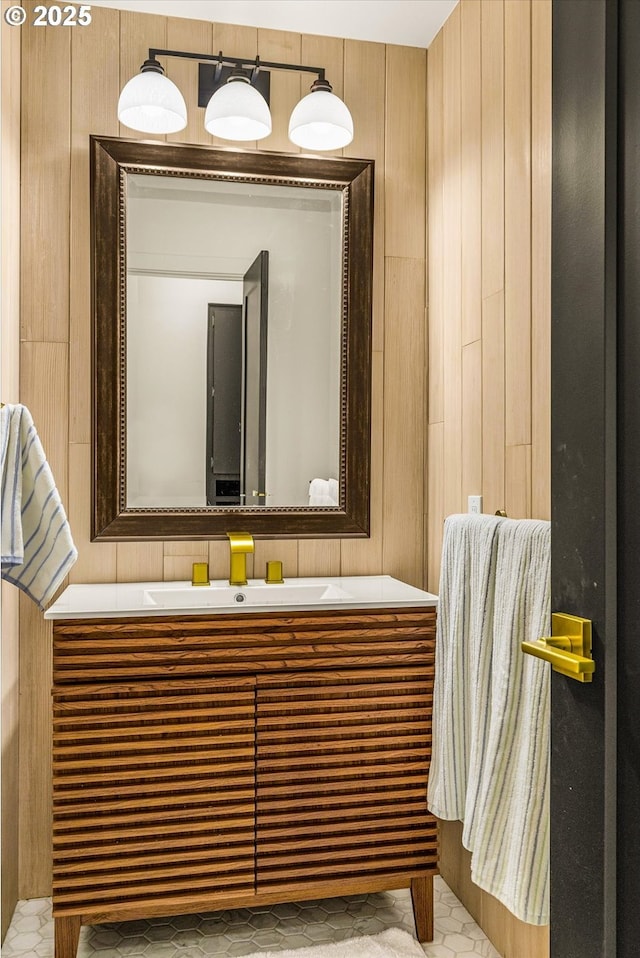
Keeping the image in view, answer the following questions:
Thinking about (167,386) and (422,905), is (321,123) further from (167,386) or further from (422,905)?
(422,905)

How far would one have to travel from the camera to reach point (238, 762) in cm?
189

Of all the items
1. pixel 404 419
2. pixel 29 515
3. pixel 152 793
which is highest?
pixel 404 419

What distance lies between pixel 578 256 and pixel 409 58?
1961 millimetres

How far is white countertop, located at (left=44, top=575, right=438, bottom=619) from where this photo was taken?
1.84m

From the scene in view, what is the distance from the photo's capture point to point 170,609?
72.3 inches

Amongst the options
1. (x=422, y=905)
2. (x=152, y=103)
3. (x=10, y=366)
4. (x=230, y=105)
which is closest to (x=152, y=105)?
(x=152, y=103)

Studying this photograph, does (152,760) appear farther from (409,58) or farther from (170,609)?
(409,58)

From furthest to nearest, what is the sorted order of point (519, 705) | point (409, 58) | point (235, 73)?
point (409, 58)
point (235, 73)
point (519, 705)

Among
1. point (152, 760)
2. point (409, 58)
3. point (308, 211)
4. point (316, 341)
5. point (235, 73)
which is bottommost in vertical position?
point (152, 760)

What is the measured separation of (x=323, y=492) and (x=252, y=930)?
48.0 inches

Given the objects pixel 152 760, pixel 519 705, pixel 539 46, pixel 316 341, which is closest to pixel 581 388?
pixel 519 705

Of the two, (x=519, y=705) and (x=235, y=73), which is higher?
(x=235, y=73)

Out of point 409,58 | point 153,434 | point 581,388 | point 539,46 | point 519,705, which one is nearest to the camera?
point 581,388

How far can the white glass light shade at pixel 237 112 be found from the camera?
209cm
